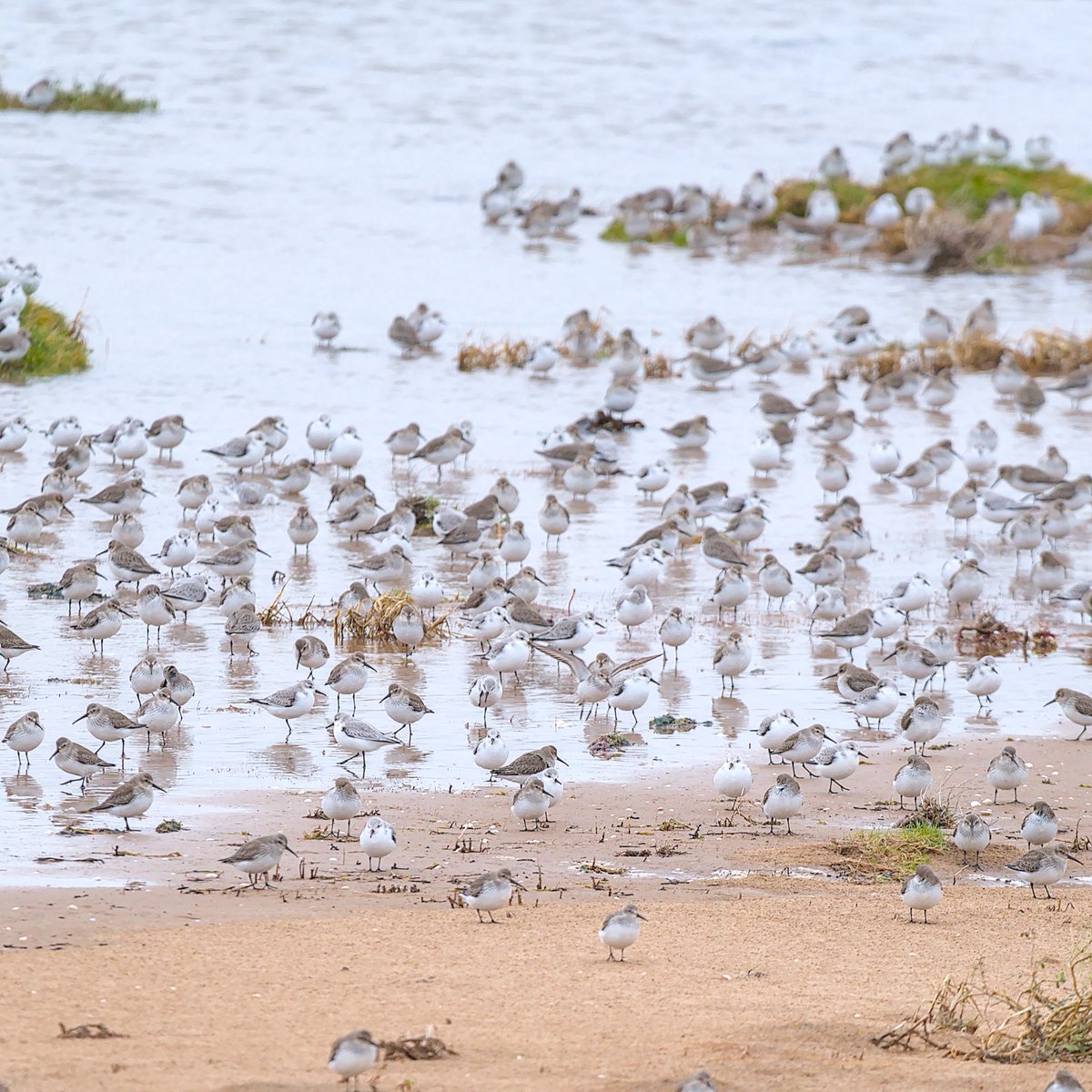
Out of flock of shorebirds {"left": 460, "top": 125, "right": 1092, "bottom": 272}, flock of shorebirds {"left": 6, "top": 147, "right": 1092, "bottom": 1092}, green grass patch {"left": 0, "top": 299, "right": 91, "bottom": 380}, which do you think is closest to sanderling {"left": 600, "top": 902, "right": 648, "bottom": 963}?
flock of shorebirds {"left": 6, "top": 147, "right": 1092, "bottom": 1092}

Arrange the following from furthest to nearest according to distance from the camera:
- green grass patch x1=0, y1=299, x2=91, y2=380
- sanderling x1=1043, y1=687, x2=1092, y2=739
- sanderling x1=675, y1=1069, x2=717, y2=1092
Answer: green grass patch x1=0, y1=299, x2=91, y2=380, sanderling x1=1043, y1=687, x2=1092, y2=739, sanderling x1=675, y1=1069, x2=717, y2=1092

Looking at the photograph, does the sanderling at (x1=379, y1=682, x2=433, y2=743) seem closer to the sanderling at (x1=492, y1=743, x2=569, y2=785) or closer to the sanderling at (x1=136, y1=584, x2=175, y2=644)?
the sanderling at (x1=492, y1=743, x2=569, y2=785)

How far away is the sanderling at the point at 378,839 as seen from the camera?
33.0 ft

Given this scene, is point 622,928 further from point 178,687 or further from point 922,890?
point 178,687

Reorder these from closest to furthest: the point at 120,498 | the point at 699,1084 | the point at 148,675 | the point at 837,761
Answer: the point at 699,1084, the point at 837,761, the point at 148,675, the point at 120,498

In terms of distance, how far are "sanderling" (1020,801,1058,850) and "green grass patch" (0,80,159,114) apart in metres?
36.7

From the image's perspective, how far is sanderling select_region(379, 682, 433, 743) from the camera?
12.7 metres

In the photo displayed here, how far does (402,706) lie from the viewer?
499 inches

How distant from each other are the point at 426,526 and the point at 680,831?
317 inches

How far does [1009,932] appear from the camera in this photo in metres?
9.91

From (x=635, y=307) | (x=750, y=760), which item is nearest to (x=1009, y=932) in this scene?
(x=750, y=760)

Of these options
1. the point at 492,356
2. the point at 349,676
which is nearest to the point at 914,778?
the point at 349,676

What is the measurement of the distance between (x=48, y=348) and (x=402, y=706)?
12.9 m

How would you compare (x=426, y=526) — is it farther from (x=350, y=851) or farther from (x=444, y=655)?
(x=350, y=851)
